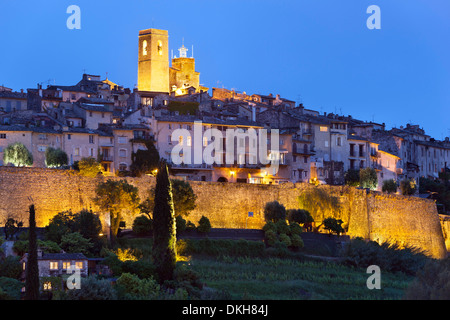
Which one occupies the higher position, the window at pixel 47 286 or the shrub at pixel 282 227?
the shrub at pixel 282 227

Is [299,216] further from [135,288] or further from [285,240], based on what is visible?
[135,288]

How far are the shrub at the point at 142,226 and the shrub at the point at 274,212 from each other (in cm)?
995

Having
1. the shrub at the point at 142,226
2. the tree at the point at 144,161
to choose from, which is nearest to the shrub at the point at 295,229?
the shrub at the point at 142,226

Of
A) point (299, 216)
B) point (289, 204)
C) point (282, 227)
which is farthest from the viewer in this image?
point (289, 204)

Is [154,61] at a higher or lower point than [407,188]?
higher

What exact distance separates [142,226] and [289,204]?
47.1 ft

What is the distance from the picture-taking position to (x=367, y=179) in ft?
237

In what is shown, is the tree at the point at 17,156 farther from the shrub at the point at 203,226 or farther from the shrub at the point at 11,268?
the shrub at the point at 11,268

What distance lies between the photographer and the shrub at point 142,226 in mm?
50094

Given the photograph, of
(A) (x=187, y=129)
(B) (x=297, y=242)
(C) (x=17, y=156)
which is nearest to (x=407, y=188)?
(A) (x=187, y=129)

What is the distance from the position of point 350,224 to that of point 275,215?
6531 mm

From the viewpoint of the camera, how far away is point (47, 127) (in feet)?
209

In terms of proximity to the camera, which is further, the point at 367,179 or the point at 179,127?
the point at 367,179
